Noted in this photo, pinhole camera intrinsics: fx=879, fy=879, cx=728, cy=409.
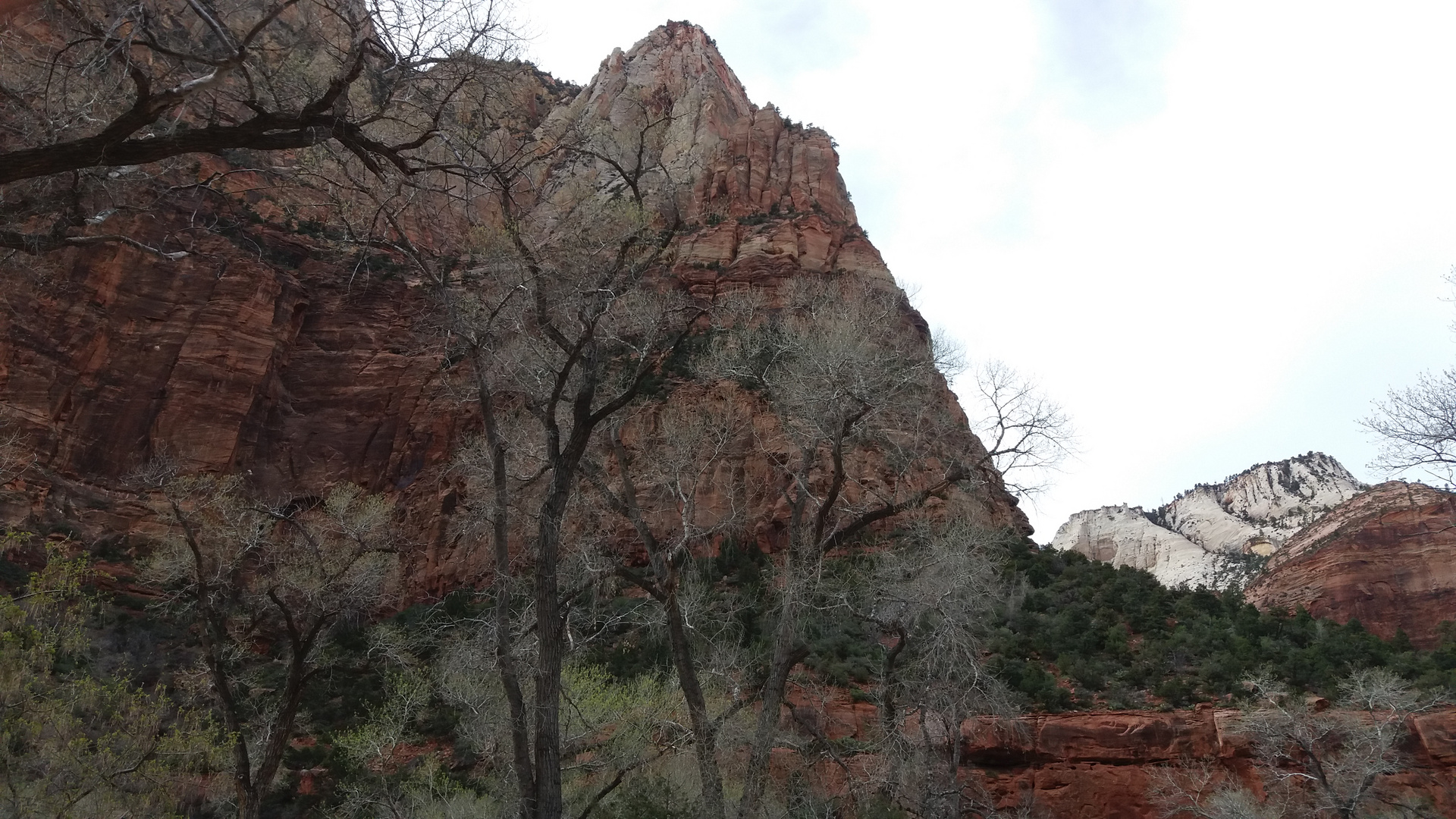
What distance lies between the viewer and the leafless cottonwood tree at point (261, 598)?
1132cm

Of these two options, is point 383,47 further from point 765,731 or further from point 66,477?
point 66,477

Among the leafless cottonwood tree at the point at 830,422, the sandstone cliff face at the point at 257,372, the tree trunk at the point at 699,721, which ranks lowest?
the tree trunk at the point at 699,721

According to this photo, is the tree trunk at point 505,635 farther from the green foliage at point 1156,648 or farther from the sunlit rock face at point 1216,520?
the sunlit rock face at point 1216,520

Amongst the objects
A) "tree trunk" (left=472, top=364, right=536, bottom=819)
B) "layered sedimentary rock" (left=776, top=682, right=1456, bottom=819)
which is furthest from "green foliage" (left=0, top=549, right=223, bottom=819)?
"layered sedimentary rock" (left=776, top=682, right=1456, bottom=819)

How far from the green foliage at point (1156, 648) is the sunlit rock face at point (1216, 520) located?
51871mm

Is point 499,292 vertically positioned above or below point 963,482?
above

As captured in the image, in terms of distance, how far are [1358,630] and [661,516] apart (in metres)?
22.6

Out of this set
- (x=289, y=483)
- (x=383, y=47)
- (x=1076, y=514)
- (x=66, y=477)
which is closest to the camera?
(x=383, y=47)

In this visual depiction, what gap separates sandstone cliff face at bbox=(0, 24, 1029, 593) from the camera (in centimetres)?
2964

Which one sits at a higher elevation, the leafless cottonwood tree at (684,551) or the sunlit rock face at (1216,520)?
the sunlit rock face at (1216,520)

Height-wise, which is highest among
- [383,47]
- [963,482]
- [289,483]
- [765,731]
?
[289,483]

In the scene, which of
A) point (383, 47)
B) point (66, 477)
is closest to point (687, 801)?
point (383, 47)

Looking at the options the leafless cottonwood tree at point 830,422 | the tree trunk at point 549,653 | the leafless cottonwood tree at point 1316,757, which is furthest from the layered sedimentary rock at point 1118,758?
the tree trunk at point 549,653

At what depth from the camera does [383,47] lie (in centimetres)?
535
